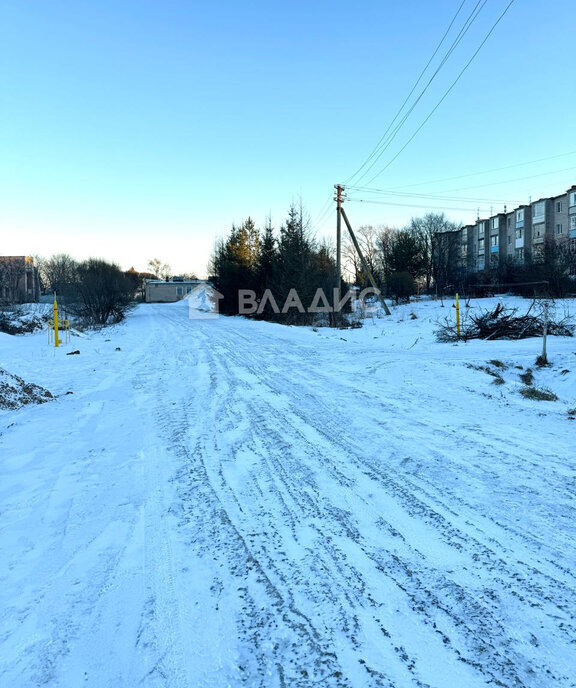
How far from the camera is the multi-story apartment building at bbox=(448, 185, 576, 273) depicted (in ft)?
150

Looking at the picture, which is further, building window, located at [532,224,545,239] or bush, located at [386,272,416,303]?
building window, located at [532,224,545,239]

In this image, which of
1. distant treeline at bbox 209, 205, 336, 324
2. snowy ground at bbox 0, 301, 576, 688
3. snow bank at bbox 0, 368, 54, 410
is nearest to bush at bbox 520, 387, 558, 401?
snowy ground at bbox 0, 301, 576, 688

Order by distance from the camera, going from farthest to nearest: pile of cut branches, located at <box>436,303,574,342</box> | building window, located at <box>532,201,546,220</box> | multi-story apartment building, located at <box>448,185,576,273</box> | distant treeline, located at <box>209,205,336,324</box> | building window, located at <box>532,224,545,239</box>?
building window, located at <box>532,224,545,239</box>, building window, located at <box>532,201,546,220</box>, multi-story apartment building, located at <box>448,185,576,273</box>, distant treeline, located at <box>209,205,336,324</box>, pile of cut branches, located at <box>436,303,574,342</box>

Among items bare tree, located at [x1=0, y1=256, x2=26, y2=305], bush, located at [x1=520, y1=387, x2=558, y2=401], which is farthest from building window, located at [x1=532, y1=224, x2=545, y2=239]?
bare tree, located at [x1=0, y1=256, x2=26, y2=305]

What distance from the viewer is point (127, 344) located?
14375 millimetres

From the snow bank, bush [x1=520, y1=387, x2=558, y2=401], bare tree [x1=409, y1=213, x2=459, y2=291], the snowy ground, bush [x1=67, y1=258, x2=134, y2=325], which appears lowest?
the snowy ground

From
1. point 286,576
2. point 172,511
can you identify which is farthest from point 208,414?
point 286,576

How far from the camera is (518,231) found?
53469mm

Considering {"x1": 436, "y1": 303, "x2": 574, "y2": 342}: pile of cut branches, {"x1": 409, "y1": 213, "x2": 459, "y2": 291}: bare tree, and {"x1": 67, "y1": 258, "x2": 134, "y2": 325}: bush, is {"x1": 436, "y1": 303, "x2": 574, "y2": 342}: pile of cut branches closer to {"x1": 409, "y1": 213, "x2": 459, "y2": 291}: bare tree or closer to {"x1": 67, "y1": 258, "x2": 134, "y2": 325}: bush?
{"x1": 67, "y1": 258, "x2": 134, "y2": 325}: bush

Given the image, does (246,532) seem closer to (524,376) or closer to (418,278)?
(524,376)

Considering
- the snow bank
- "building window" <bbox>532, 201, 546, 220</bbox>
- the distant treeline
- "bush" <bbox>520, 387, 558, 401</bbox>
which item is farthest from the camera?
"building window" <bbox>532, 201, 546, 220</bbox>

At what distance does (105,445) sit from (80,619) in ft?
8.59

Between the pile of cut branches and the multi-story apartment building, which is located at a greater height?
the multi-story apartment building

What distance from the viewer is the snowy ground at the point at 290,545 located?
69.9 inches
